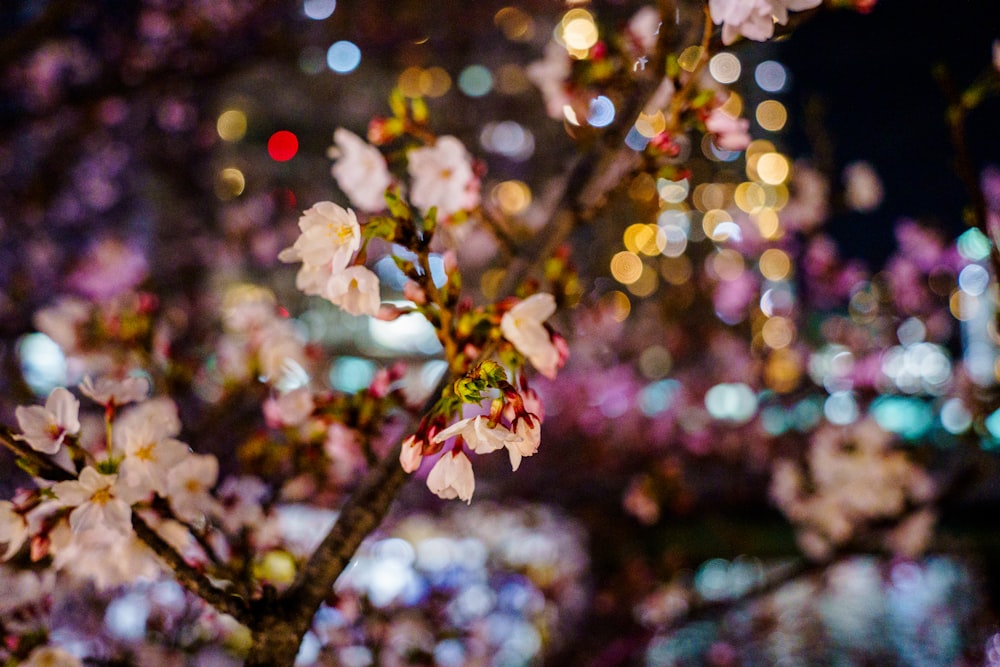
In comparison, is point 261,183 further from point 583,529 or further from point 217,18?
point 583,529

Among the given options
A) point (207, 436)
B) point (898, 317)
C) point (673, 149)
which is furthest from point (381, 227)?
point (898, 317)

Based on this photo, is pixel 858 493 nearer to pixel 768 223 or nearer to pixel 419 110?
pixel 419 110

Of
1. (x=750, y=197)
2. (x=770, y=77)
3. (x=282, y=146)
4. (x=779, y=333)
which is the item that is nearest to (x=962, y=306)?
(x=779, y=333)

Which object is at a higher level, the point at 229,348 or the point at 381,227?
the point at 381,227

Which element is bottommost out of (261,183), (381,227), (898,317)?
(261,183)

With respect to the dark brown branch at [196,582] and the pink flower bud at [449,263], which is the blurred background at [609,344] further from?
the dark brown branch at [196,582]

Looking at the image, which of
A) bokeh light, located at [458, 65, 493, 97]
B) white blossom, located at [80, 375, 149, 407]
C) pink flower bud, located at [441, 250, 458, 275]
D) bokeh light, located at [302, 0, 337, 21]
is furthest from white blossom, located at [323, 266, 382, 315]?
bokeh light, located at [458, 65, 493, 97]
